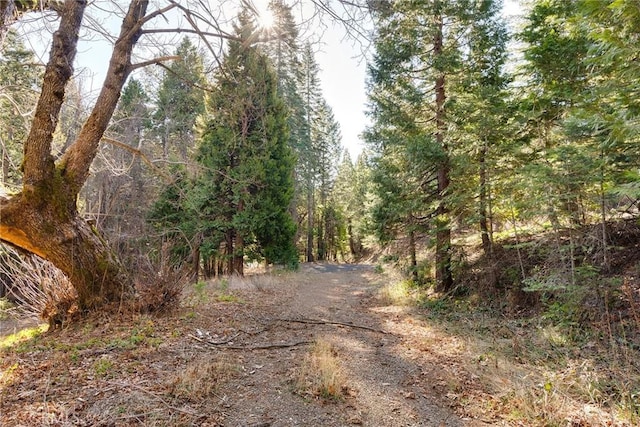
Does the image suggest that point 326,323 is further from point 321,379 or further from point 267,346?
point 321,379

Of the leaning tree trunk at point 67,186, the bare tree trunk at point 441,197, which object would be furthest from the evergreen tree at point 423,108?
the leaning tree trunk at point 67,186

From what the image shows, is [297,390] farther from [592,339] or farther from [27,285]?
[27,285]

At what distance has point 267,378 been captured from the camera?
3.47m

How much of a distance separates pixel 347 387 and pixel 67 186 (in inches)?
182

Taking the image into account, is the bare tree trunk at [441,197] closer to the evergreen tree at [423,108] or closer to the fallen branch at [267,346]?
the evergreen tree at [423,108]

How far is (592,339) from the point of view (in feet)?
14.5

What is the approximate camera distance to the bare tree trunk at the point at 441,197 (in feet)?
26.7

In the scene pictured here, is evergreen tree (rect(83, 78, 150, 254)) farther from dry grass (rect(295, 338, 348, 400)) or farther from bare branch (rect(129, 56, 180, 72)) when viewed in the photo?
dry grass (rect(295, 338, 348, 400))

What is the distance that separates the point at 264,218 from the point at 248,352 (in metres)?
9.23

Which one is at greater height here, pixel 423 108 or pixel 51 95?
pixel 423 108

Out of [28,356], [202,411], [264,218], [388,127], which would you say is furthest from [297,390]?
[264,218]

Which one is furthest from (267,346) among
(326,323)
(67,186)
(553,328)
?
(553,328)

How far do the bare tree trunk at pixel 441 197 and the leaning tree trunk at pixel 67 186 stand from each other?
695cm

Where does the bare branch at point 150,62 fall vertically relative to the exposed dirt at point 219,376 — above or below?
above
